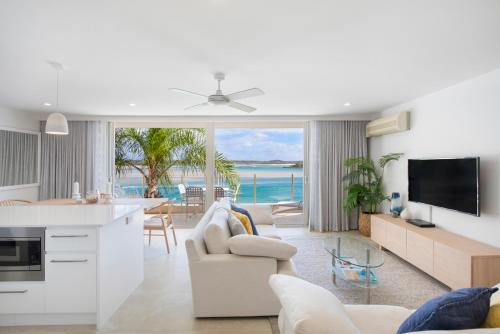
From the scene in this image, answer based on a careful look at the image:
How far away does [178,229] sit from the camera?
6.18m

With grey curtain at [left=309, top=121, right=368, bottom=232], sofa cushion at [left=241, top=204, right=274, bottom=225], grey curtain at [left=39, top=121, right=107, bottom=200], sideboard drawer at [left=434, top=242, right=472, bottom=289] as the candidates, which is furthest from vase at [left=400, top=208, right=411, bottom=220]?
grey curtain at [left=39, top=121, right=107, bottom=200]

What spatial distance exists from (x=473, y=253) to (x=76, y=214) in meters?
3.66

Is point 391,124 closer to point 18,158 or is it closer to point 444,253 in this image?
point 444,253

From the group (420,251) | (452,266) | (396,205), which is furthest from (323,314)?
(396,205)

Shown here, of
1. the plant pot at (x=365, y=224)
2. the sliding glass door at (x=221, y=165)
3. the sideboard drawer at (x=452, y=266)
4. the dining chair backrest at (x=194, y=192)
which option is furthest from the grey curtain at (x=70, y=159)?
the sideboard drawer at (x=452, y=266)

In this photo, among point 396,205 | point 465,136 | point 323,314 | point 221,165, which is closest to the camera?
point 323,314

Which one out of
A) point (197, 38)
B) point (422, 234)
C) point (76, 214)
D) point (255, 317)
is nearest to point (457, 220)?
point (422, 234)

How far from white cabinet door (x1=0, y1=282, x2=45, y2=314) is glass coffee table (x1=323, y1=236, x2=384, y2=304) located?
101 inches

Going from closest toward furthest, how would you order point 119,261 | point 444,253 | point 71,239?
point 71,239 → point 119,261 → point 444,253

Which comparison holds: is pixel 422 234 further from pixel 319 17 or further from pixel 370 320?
pixel 319 17

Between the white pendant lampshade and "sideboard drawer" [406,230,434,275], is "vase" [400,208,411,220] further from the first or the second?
the white pendant lampshade

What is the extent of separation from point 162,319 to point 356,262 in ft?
5.99

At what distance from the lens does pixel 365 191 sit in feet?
18.0

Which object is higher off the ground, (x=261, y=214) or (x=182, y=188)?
(x=182, y=188)
